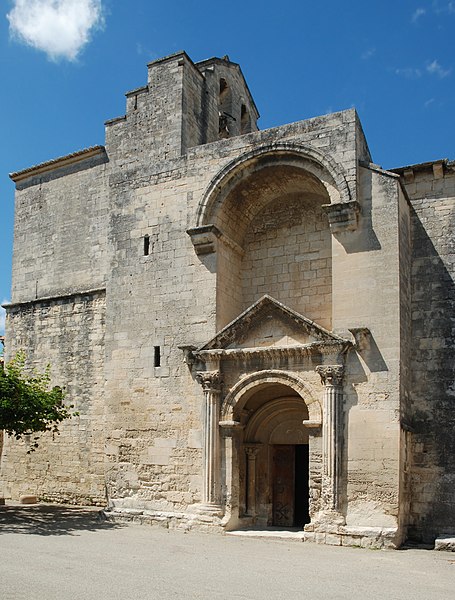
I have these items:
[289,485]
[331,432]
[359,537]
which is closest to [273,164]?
[331,432]

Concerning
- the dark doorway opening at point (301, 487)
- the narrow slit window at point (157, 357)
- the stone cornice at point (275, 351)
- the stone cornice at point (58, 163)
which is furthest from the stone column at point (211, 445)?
the stone cornice at point (58, 163)

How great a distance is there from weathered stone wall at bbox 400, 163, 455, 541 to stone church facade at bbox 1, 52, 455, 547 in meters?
0.03

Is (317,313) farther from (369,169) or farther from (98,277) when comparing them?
(98,277)

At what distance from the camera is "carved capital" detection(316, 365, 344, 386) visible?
37.8 ft

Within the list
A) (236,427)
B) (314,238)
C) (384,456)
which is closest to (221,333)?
(236,427)

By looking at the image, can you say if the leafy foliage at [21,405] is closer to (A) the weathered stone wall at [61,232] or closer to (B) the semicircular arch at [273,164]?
(A) the weathered stone wall at [61,232]

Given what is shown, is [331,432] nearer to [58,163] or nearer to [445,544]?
[445,544]

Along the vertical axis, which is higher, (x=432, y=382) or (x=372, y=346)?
(x=372, y=346)

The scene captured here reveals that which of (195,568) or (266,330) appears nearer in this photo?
(195,568)

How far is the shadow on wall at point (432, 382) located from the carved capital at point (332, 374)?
163 centimetres

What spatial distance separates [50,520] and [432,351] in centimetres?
801

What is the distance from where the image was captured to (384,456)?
1108 cm

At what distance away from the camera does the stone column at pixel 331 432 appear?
11.2m

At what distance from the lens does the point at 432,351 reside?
12250 mm
